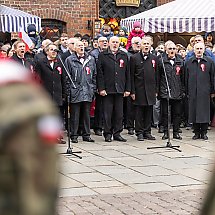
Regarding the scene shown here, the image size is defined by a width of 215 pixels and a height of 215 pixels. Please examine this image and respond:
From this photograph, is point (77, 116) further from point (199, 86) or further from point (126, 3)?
point (126, 3)

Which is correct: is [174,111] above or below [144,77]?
below

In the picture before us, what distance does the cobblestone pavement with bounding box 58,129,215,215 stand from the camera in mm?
7820

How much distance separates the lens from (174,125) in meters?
13.7

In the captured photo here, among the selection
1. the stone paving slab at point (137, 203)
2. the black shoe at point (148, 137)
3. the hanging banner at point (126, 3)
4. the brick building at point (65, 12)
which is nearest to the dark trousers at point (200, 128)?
the black shoe at point (148, 137)

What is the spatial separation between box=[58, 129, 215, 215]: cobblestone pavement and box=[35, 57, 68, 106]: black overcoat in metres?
Result: 0.94

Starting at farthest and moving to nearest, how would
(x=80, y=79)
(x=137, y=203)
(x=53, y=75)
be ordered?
1. (x=80, y=79)
2. (x=53, y=75)
3. (x=137, y=203)

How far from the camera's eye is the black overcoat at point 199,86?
44.0 ft

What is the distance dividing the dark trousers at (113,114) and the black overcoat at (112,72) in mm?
195

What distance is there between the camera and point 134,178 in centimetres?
964

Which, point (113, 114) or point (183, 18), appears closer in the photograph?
point (113, 114)

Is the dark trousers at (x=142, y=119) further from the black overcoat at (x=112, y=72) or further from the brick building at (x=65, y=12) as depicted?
the brick building at (x=65, y=12)

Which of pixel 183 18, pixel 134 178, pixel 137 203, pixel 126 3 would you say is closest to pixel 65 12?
pixel 126 3

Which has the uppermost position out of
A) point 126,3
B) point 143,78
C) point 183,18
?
point 126,3

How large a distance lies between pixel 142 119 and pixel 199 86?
4.06 feet
